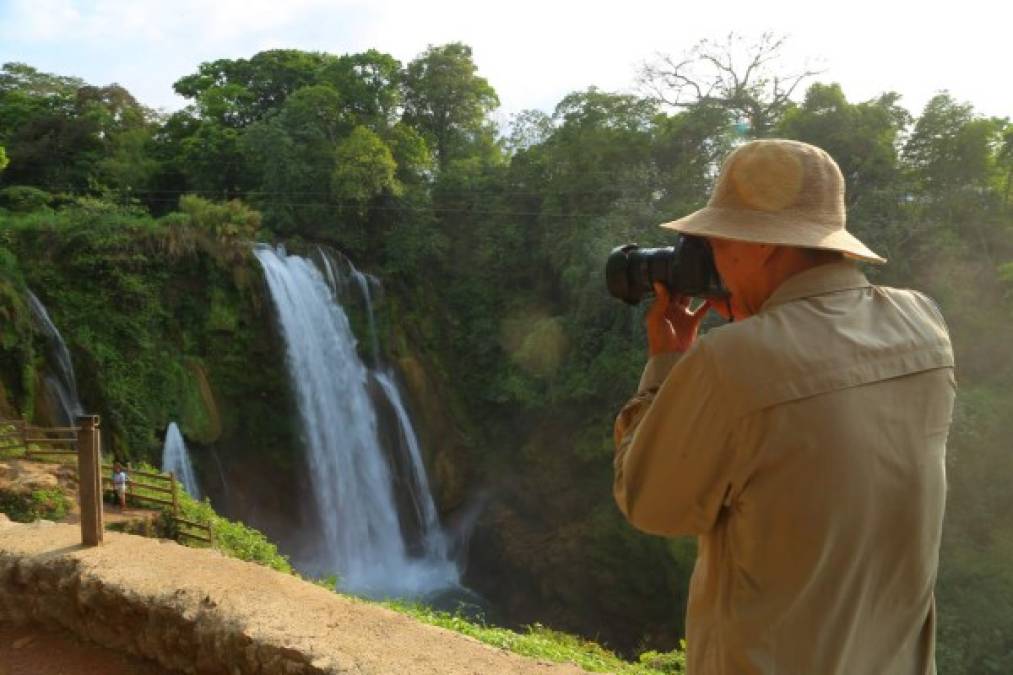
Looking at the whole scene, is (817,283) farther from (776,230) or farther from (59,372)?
(59,372)

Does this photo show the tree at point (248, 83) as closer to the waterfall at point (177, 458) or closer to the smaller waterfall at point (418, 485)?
the smaller waterfall at point (418, 485)

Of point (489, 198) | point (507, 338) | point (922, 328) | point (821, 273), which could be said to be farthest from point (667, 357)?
point (489, 198)

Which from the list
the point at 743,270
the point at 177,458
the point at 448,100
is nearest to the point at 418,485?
the point at 177,458

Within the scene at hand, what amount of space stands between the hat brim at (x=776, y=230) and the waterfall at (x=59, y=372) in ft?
39.3

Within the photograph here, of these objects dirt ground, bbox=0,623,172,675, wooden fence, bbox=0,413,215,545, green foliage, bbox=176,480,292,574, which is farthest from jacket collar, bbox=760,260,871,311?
wooden fence, bbox=0,413,215,545

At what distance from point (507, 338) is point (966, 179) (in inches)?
400

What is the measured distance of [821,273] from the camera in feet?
3.92

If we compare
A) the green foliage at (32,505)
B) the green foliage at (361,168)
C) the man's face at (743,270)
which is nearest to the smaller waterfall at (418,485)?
Answer: the green foliage at (361,168)

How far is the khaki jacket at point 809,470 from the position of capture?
1067 mm

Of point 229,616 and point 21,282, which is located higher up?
point 21,282

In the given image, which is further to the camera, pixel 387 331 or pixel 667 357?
pixel 387 331

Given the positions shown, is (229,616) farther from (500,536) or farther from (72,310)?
(500,536)

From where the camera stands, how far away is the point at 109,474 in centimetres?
910

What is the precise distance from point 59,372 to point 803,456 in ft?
41.2
